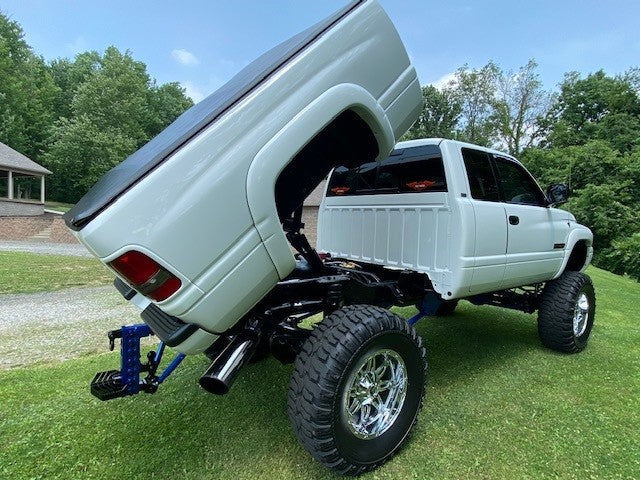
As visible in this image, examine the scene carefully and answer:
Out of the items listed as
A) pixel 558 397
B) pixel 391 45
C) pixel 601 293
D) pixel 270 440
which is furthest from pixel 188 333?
pixel 601 293

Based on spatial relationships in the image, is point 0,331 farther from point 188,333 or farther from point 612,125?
point 612,125

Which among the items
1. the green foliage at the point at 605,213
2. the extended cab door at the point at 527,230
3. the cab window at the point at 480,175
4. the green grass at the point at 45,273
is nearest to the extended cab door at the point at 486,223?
the cab window at the point at 480,175

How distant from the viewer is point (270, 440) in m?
2.60

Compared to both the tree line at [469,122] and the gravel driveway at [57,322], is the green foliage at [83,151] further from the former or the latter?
the gravel driveway at [57,322]

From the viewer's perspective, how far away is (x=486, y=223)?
131 inches

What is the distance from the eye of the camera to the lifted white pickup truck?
1758mm

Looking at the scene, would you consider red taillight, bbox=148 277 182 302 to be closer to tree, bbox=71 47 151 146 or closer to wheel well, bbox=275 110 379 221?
wheel well, bbox=275 110 379 221

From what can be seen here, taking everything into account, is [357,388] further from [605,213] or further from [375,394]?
[605,213]

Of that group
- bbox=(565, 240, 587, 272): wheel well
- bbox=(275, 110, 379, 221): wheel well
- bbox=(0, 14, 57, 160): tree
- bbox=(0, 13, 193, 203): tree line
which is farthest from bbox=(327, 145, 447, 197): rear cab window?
bbox=(0, 14, 57, 160): tree

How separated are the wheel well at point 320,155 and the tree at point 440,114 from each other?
125 feet

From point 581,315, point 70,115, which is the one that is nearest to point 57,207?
point 70,115

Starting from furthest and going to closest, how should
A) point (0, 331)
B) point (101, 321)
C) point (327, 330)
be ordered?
point (101, 321), point (0, 331), point (327, 330)

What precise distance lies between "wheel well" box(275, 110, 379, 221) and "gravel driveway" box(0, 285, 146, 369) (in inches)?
127

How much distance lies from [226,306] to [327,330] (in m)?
0.66
